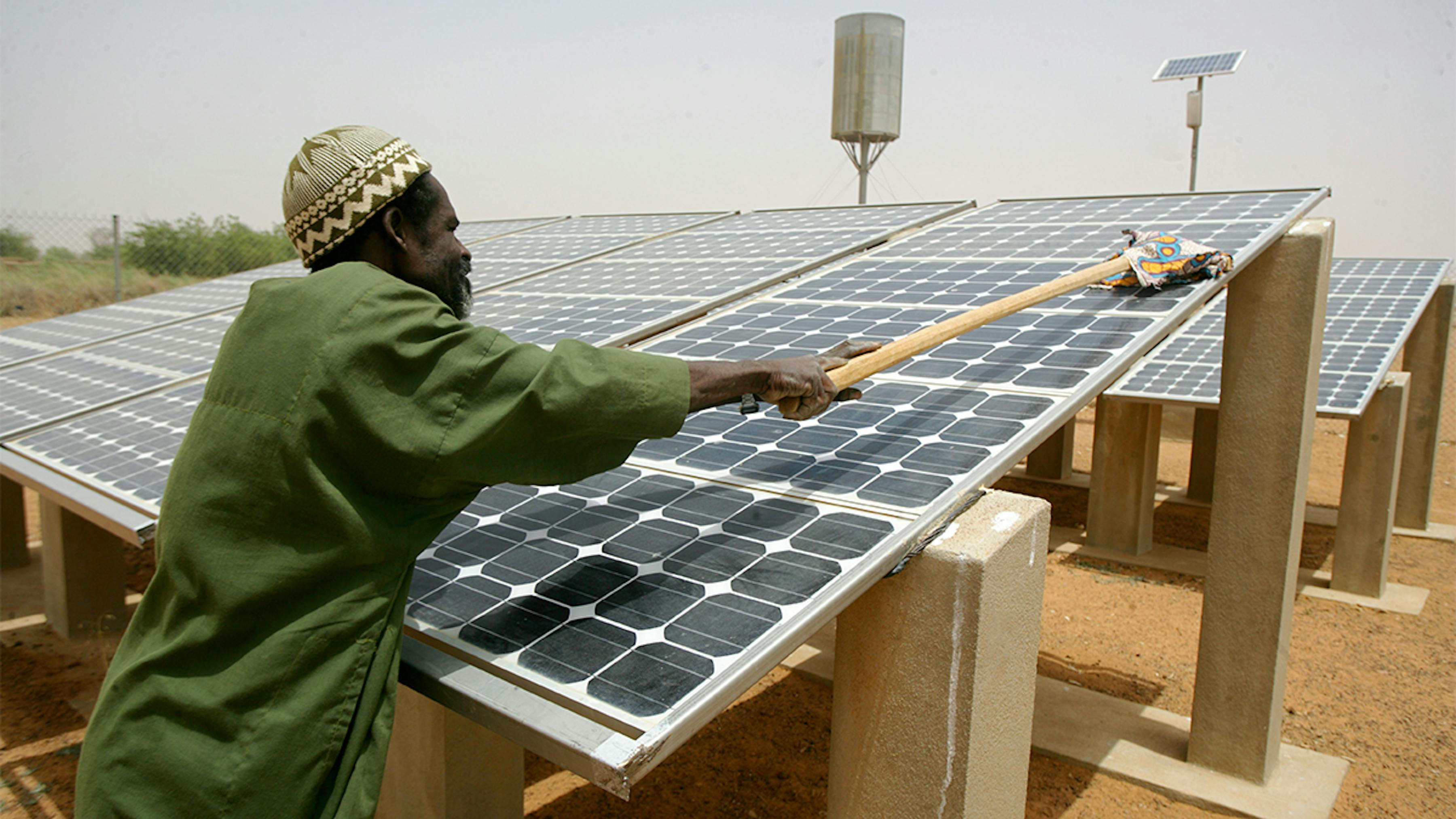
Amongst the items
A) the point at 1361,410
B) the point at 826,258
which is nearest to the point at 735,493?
the point at 826,258

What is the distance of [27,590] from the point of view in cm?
732

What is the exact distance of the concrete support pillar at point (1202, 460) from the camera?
1123 cm

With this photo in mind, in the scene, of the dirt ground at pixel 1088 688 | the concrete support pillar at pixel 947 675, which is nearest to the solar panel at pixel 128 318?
the dirt ground at pixel 1088 688

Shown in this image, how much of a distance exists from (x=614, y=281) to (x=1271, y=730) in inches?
166

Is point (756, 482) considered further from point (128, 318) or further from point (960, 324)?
point (128, 318)

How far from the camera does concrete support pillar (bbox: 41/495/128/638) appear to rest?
242 inches

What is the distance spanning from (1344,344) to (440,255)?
917 centimetres

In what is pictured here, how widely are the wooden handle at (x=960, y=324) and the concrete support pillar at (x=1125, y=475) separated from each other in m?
6.00

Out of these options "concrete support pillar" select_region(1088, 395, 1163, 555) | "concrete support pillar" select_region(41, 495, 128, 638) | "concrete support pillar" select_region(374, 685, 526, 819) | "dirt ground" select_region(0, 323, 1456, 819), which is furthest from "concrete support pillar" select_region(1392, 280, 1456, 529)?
"concrete support pillar" select_region(41, 495, 128, 638)

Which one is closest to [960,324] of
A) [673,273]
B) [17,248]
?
[673,273]

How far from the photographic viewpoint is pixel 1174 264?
3.45m

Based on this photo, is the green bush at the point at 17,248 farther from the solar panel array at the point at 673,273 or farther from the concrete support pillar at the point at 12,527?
the solar panel array at the point at 673,273

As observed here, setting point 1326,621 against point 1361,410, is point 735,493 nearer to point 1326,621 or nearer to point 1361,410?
point 1361,410

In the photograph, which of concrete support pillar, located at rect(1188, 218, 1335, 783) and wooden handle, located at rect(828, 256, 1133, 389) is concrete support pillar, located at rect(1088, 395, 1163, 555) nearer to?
concrete support pillar, located at rect(1188, 218, 1335, 783)
